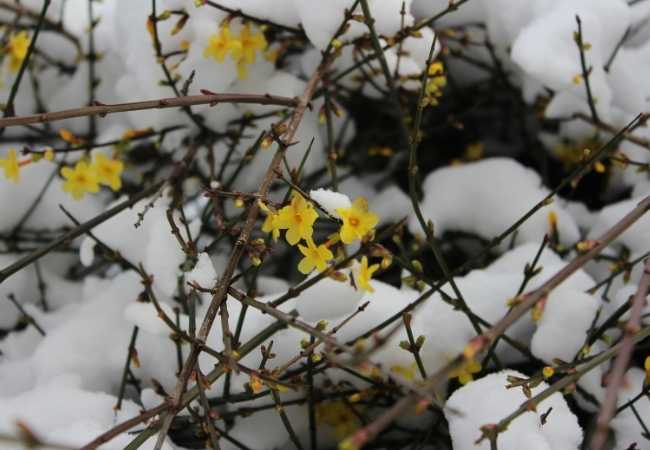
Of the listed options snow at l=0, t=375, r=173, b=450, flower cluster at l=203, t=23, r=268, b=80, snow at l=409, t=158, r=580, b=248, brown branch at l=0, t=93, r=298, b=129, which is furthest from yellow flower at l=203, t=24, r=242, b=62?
snow at l=0, t=375, r=173, b=450

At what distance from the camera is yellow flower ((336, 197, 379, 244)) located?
1.09 metres

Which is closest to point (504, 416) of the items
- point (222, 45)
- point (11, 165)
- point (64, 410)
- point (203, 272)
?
point (203, 272)

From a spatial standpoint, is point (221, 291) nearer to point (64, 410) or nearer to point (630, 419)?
point (64, 410)

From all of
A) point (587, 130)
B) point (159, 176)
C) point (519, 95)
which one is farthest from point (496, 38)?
point (159, 176)

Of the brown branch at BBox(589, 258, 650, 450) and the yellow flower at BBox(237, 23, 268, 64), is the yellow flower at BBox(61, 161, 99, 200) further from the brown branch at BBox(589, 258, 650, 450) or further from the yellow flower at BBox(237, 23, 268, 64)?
the brown branch at BBox(589, 258, 650, 450)

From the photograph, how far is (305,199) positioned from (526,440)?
1.55 feet

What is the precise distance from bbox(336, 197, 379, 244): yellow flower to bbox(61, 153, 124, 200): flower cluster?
24.1 inches

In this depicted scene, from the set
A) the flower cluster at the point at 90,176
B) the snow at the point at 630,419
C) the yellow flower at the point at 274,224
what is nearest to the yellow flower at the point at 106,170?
the flower cluster at the point at 90,176

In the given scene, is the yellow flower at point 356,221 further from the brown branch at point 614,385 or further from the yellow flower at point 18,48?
the yellow flower at point 18,48

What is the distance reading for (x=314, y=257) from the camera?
114 cm

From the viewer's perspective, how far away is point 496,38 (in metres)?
1.71

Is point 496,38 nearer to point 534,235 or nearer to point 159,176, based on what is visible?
point 534,235

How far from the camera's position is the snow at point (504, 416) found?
1.13 m

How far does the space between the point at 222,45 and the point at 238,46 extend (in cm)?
4
